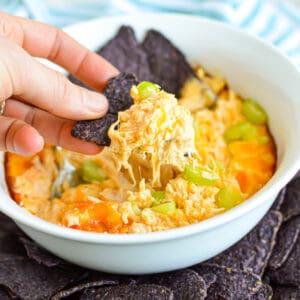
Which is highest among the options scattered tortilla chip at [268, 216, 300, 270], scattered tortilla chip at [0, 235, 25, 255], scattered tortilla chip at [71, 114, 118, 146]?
scattered tortilla chip at [268, 216, 300, 270]

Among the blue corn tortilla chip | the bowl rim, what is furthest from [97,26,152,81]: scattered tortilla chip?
the bowl rim

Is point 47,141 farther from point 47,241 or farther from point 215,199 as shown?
point 215,199

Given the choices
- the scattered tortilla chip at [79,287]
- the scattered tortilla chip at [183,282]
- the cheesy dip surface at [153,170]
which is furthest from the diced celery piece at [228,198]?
the scattered tortilla chip at [79,287]

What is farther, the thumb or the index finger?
the index finger

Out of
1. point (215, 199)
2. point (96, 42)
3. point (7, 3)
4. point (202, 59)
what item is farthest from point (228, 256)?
point (7, 3)

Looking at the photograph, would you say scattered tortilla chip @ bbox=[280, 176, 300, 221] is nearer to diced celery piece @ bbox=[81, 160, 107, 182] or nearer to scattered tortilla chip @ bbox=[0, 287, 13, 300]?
diced celery piece @ bbox=[81, 160, 107, 182]

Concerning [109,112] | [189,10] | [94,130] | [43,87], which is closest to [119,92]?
[109,112]

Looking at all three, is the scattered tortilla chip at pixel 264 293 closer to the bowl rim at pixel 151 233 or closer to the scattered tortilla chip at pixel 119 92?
the bowl rim at pixel 151 233

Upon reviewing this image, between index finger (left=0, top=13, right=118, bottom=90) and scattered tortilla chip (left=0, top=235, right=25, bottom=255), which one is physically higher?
index finger (left=0, top=13, right=118, bottom=90)
